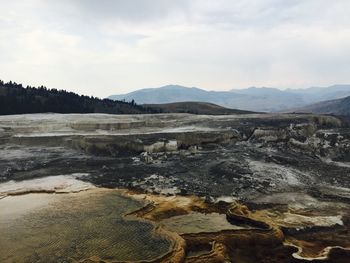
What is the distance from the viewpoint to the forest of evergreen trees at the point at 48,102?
1549 inches

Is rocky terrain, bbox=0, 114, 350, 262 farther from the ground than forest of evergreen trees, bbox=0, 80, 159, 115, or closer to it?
closer to it

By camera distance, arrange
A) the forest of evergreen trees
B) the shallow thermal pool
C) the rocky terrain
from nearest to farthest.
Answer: the shallow thermal pool < the rocky terrain < the forest of evergreen trees

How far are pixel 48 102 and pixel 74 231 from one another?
32.3m

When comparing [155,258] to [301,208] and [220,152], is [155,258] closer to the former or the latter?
[301,208]

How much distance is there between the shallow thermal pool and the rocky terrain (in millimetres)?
608


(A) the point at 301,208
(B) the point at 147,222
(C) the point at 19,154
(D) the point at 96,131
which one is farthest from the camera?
(D) the point at 96,131

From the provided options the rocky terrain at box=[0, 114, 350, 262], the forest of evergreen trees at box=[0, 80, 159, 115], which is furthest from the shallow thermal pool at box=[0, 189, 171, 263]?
the forest of evergreen trees at box=[0, 80, 159, 115]

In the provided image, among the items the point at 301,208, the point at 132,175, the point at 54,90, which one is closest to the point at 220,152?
the point at 132,175

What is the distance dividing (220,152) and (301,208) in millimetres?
7407

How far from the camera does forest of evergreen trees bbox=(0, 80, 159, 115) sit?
1549 inches

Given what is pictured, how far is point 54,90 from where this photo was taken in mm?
47906

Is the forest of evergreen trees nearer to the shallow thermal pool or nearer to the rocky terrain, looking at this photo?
the rocky terrain

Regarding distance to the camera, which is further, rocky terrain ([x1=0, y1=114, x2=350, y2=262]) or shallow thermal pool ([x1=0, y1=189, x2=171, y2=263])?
rocky terrain ([x1=0, y1=114, x2=350, y2=262])

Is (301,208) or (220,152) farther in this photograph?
(220,152)
